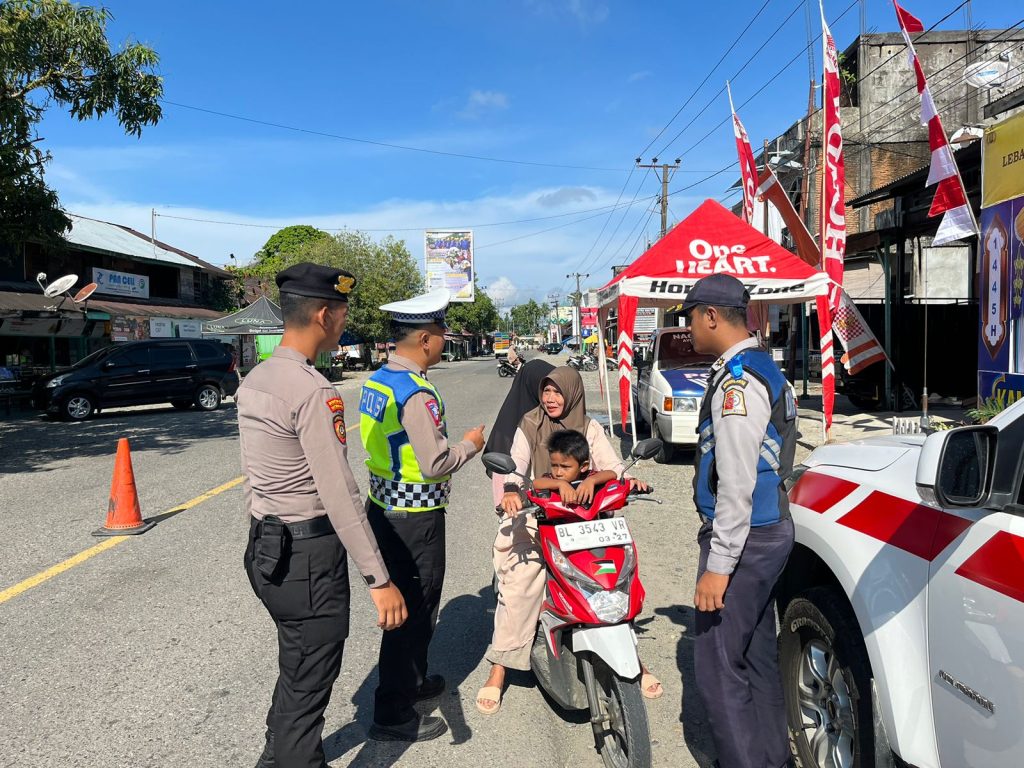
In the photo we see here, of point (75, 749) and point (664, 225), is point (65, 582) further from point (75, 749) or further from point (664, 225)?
point (664, 225)

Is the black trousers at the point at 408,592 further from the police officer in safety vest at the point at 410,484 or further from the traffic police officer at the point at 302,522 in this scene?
the traffic police officer at the point at 302,522

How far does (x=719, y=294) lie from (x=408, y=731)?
2.33m

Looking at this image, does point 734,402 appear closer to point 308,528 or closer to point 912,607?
point 912,607

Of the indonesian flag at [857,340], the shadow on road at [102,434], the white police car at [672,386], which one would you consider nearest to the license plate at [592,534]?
the white police car at [672,386]

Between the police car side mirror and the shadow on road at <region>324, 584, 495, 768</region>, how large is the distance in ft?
7.81

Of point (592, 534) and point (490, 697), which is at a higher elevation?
point (592, 534)

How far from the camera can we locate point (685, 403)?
9922 millimetres

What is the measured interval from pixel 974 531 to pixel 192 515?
7218 mm

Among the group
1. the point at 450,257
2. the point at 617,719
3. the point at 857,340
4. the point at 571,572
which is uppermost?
the point at 450,257

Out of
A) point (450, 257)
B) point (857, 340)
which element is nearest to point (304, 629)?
point (857, 340)

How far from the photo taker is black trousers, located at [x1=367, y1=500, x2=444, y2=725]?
3.16m

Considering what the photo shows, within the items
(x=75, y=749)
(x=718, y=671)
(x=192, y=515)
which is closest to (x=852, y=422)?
(x=192, y=515)

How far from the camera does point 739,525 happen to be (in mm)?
2414

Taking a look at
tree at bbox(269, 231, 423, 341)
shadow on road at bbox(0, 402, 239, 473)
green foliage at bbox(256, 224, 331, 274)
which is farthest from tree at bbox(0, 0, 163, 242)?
green foliage at bbox(256, 224, 331, 274)
